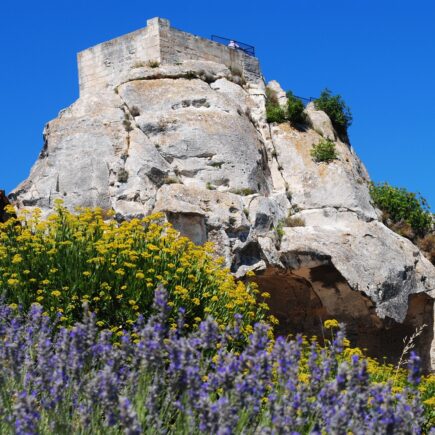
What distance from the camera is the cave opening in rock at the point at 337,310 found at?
14.2 meters

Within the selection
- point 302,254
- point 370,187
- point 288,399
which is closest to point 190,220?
point 302,254

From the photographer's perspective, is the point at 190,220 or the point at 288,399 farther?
the point at 190,220

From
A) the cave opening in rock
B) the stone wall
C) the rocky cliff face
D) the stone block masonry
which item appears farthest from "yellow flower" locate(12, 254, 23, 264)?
the stone wall

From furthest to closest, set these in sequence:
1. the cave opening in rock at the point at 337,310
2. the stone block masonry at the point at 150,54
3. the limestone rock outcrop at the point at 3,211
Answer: the stone block masonry at the point at 150,54 → the cave opening in rock at the point at 337,310 → the limestone rock outcrop at the point at 3,211

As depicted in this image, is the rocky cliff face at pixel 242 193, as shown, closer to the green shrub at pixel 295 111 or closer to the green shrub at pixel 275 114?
the green shrub at pixel 275 114

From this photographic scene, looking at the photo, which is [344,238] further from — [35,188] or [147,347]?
[147,347]

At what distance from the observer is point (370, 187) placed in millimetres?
17969

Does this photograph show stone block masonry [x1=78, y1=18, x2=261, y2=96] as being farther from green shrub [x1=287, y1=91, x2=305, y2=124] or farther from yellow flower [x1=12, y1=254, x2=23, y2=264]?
yellow flower [x1=12, y1=254, x2=23, y2=264]

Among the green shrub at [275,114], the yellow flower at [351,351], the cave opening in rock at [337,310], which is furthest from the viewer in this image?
the green shrub at [275,114]

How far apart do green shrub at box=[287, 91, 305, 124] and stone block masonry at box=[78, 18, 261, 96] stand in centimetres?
190

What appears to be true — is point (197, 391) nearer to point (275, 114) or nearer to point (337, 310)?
point (337, 310)

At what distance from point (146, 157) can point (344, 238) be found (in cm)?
412

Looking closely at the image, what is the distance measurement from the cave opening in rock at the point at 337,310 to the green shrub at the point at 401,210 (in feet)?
7.41

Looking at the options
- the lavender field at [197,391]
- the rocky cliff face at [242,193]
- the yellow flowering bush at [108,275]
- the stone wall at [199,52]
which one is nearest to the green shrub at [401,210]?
the rocky cliff face at [242,193]
